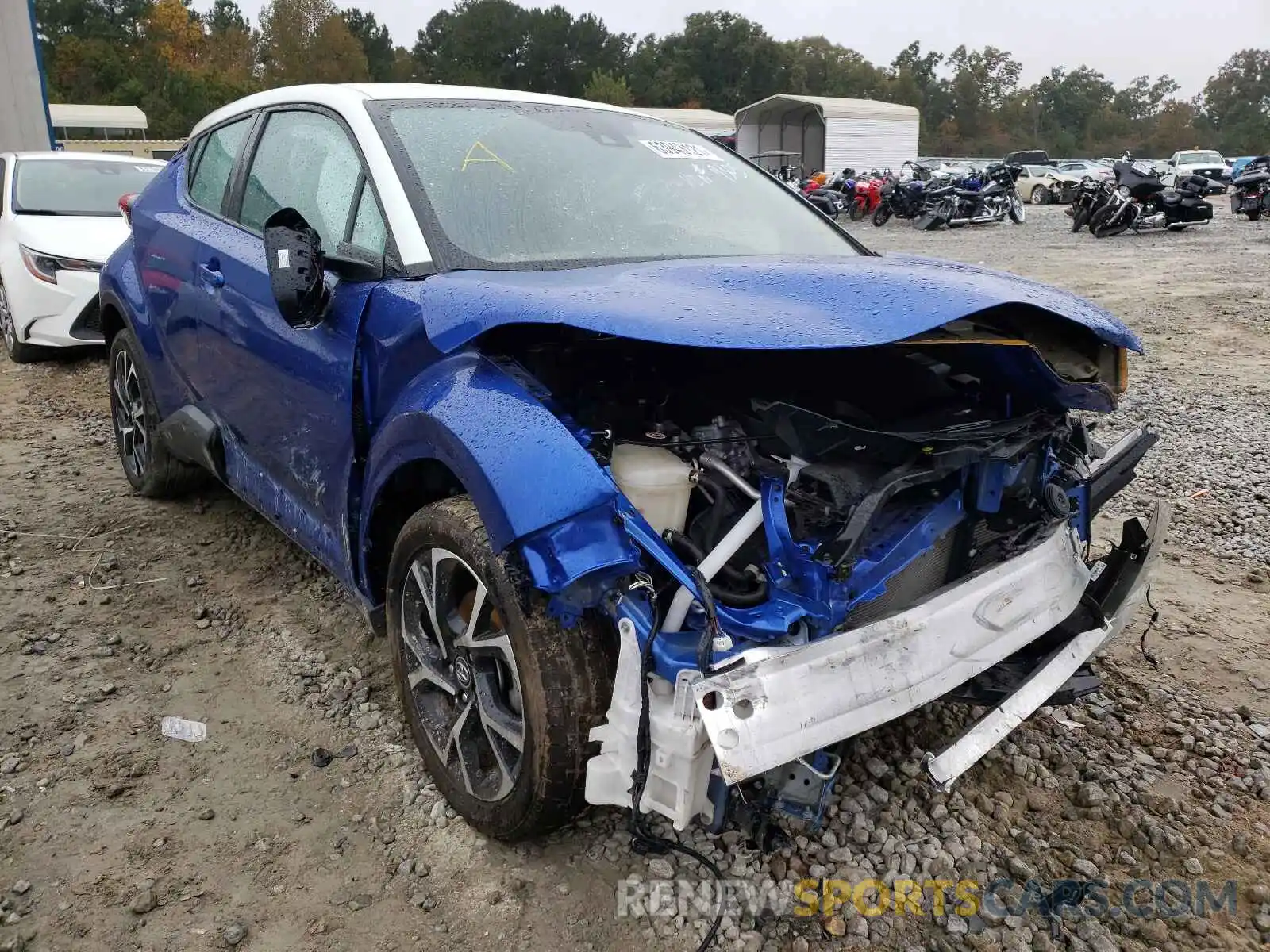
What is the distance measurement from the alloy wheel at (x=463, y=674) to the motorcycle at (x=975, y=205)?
20.2 metres

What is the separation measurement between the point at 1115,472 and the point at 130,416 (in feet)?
13.7

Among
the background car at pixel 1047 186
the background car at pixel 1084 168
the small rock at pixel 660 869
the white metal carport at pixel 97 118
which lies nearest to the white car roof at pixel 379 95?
the small rock at pixel 660 869

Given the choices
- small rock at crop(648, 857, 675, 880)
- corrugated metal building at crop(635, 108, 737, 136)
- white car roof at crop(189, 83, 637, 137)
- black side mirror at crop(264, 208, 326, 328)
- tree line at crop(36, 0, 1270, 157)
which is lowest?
small rock at crop(648, 857, 675, 880)

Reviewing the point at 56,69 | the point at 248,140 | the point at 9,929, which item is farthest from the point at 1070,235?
the point at 56,69

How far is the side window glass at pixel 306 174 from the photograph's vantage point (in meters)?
2.76

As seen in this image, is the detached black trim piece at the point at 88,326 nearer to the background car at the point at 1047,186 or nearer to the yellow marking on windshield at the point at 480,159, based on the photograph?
the yellow marking on windshield at the point at 480,159

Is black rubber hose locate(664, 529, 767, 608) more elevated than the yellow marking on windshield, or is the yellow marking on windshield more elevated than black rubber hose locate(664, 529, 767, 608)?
the yellow marking on windshield

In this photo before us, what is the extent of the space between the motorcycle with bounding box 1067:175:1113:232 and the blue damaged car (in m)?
17.0

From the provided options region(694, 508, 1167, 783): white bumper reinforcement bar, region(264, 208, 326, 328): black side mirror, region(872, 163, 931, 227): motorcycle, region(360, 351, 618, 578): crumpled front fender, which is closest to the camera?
region(694, 508, 1167, 783): white bumper reinforcement bar

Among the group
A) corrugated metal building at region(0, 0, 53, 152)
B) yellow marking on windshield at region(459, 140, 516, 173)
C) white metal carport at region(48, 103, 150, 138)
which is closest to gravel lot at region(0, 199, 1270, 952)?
yellow marking on windshield at region(459, 140, 516, 173)

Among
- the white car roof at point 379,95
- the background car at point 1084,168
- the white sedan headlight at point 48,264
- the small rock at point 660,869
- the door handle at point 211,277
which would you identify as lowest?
the small rock at point 660,869

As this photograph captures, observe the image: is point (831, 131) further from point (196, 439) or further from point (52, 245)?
point (196, 439)

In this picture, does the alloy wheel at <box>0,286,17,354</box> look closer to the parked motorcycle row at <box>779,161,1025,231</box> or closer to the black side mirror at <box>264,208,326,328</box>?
the black side mirror at <box>264,208,326,328</box>

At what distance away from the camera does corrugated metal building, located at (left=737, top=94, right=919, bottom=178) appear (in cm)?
3803
